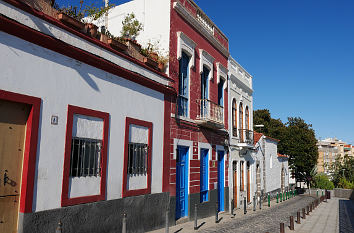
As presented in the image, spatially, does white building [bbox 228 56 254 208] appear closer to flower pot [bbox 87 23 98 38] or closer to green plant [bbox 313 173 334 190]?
flower pot [bbox 87 23 98 38]

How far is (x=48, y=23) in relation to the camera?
643 centimetres

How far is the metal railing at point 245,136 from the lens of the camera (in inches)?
723

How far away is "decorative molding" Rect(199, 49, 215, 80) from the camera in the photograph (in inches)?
537

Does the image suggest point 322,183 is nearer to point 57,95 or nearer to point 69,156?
point 69,156

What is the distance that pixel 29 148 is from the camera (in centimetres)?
584

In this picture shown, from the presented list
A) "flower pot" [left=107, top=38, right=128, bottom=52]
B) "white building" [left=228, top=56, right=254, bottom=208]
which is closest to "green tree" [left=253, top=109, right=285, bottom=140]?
"white building" [left=228, top=56, right=254, bottom=208]

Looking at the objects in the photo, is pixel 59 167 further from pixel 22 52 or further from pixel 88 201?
pixel 22 52

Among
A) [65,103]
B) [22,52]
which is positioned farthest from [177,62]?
[22,52]

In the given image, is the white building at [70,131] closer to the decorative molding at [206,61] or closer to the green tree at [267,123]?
the decorative molding at [206,61]

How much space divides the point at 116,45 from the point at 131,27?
Result: 358 cm

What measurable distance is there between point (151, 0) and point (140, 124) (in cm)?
560

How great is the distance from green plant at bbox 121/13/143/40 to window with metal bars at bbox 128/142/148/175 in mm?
4810

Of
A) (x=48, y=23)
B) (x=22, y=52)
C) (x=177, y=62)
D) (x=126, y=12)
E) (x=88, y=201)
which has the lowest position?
(x=88, y=201)

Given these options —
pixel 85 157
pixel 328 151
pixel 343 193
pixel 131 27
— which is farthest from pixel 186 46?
pixel 328 151
